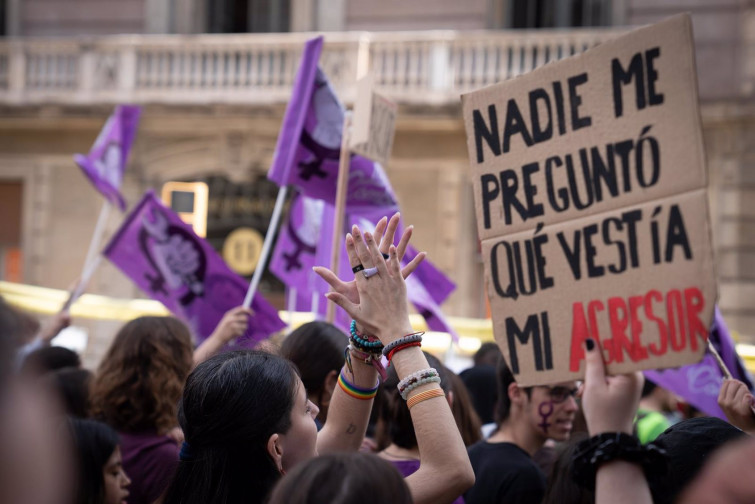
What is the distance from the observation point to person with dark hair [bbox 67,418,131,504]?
110 inches

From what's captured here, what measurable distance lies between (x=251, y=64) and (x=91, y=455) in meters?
10.3

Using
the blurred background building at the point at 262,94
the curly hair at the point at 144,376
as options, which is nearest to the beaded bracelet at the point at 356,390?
the curly hair at the point at 144,376

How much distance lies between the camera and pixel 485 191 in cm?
222

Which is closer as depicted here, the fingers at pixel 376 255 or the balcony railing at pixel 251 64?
the fingers at pixel 376 255

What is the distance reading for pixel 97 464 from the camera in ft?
9.30

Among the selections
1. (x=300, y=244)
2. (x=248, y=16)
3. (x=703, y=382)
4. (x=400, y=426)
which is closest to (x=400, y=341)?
(x=400, y=426)

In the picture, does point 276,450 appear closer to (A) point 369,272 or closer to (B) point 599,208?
(A) point 369,272

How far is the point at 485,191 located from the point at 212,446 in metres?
0.83

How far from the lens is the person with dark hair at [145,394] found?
3105 mm

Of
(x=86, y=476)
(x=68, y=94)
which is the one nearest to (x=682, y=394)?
(x=86, y=476)

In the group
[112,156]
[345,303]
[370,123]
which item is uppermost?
[112,156]

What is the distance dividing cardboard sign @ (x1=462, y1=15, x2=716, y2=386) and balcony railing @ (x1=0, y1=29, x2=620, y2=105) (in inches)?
383

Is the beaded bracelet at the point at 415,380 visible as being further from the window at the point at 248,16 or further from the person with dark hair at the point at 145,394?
the window at the point at 248,16

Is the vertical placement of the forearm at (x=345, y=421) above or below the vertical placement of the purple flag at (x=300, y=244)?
below
